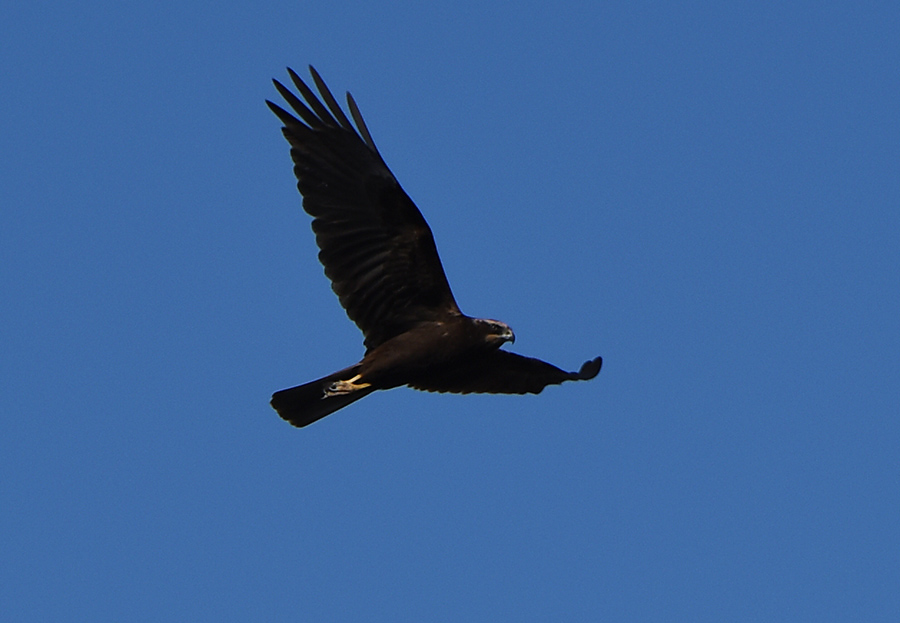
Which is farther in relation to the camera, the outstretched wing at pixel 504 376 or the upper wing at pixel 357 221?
the outstretched wing at pixel 504 376

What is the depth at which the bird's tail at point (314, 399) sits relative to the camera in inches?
543

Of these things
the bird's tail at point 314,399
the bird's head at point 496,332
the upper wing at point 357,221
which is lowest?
the bird's tail at point 314,399

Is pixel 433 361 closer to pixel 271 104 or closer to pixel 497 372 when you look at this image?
pixel 497 372

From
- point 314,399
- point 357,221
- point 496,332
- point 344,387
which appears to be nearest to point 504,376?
point 496,332

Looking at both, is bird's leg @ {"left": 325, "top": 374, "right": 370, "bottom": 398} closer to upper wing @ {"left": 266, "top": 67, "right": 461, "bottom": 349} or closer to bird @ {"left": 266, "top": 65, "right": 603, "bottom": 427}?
bird @ {"left": 266, "top": 65, "right": 603, "bottom": 427}

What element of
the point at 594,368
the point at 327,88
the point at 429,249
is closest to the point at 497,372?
the point at 594,368

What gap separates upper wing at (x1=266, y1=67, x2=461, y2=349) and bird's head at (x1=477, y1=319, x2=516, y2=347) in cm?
29

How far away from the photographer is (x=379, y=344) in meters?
14.0

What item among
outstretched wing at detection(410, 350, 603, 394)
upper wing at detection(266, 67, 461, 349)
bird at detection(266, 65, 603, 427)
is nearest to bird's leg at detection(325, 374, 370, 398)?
bird at detection(266, 65, 603, 427)

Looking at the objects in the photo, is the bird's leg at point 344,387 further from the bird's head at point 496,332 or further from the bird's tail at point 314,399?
the bird's head at point 496,332

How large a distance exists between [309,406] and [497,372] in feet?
6.76

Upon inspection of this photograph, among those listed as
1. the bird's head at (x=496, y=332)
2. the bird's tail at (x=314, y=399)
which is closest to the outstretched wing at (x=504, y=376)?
the bird's head at (x=496, y=332)

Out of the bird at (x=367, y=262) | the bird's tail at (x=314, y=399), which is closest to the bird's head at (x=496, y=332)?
the bird at (x=367, y=262)

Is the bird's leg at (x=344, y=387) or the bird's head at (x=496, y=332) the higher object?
the bird's head at (x=496, y=332)
